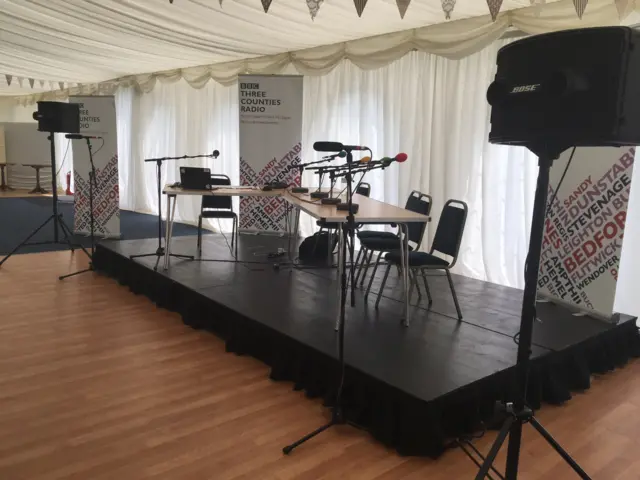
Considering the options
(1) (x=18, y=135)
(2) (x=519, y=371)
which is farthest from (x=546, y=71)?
(1) (x=18, y=135)

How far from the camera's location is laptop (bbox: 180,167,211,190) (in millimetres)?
4551

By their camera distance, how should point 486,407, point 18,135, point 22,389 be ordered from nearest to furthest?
point 486,407
point 22,389
point 18,135

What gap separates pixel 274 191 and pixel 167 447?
9.68 feet

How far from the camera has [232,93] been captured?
7590 millimetres

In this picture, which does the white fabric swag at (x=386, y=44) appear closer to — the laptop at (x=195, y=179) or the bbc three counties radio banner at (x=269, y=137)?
the bbc three counties radio banner at (x=269, y=137)

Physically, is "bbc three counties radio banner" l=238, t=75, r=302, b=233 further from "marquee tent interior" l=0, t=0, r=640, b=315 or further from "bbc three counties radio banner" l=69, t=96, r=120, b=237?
"bbc three counties radio banner" l=69, t=96, r=120, b=237

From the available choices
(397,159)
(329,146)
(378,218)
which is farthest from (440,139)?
(397,159)

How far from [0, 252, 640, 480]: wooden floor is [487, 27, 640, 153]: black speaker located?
4.77ft

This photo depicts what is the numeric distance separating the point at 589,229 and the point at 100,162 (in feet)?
19.2

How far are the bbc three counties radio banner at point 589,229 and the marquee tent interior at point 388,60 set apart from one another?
1.82 feet

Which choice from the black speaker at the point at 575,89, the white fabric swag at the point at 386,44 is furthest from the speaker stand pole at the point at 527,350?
the white fabric swag at the point at 386,44

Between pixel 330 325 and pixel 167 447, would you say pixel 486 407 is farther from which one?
pixel 167 447

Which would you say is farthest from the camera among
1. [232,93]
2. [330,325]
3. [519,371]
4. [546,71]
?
[232,93]

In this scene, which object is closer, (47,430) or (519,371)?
(519,371)
